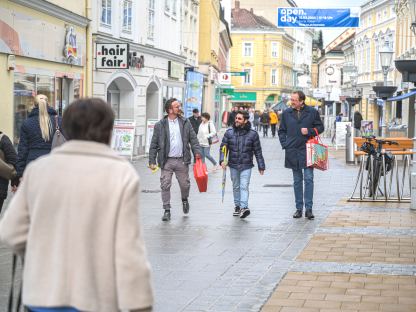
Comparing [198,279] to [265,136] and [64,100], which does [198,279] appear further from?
[265,136]

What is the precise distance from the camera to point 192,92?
39500mm

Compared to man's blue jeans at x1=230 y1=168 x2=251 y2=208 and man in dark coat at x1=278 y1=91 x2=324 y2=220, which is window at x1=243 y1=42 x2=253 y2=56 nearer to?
man in dark coat at x1=278 y1=91 x2=324 y2=220

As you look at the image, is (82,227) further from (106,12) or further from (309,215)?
(106,12)

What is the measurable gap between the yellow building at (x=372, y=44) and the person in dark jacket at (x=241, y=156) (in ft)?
134

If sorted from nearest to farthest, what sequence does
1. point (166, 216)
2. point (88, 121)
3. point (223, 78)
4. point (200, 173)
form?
point (88, 121), point (166, 216), point (200, 173), point (223, 78)

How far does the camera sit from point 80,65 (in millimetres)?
22500

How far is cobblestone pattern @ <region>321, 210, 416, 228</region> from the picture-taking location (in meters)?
11.8

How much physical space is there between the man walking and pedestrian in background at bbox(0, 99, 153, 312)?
28.2 ft

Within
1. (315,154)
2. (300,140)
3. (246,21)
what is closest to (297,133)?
(300,140)

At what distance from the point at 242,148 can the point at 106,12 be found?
13.4 metres

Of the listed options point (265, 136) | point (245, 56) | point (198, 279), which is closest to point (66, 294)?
point (198, 279)

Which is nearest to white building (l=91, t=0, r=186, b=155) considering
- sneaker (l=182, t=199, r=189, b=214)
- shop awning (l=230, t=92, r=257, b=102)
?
sneaker (l=182, t=199, r=189, b=214)

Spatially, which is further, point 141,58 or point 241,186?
point 141,58

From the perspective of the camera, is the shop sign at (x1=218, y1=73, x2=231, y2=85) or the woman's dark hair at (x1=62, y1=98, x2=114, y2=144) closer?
the woman's dark hair at (x1=62, y1=98, x2=114, y2=144)
